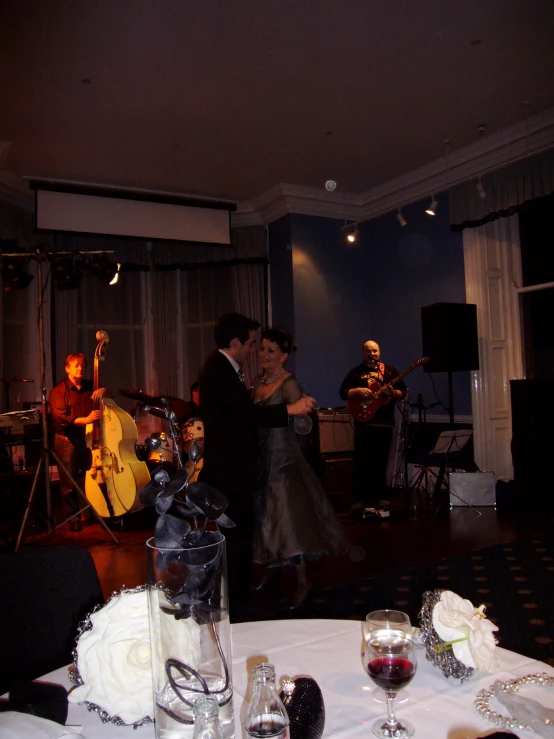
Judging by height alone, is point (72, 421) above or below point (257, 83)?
below

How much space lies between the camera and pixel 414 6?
12.9ft

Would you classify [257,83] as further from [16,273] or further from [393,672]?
[393,672]

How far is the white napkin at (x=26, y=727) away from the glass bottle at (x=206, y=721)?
6.2 inches

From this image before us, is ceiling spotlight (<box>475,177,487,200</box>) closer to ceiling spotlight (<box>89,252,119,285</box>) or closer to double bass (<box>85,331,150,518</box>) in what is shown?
ceiling spotlight (<box>89,252,119,285</box>)

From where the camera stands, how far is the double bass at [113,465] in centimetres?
480

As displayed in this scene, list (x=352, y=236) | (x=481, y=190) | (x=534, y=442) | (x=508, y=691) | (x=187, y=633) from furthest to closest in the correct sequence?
(x=352, y=236)
(x=481, y=190)
(x=534, y=442)
(x=508, y=691)
(x=187, y=633)

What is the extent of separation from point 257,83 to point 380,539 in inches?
153

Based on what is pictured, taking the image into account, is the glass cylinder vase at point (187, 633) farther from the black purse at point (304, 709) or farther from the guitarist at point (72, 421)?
the guitarist at point (72, 421)

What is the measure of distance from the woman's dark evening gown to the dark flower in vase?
8.24ft

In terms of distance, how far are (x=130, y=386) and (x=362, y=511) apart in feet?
12.6

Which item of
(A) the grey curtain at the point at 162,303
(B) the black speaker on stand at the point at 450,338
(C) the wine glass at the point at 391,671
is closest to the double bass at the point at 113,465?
(A) the grey curtain at the point at 162,303

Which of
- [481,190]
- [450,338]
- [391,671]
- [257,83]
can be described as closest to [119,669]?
[391,671]

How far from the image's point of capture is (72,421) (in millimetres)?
5488

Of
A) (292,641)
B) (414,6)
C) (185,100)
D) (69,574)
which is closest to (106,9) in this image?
(185,100)
